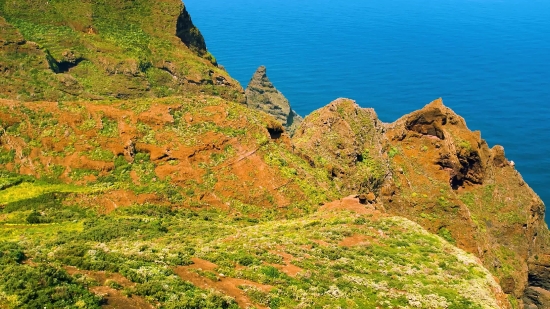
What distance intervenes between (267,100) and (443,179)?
8186 cm

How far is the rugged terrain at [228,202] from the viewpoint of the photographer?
21.7m

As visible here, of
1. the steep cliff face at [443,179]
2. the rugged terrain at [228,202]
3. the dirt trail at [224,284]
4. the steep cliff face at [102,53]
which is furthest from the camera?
the steep cliff face at [102,53]

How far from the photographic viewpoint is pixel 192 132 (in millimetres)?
40906

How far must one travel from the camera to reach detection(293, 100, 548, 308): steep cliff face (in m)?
48.3

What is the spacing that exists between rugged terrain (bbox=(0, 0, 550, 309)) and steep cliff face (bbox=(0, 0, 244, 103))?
34 centimetres

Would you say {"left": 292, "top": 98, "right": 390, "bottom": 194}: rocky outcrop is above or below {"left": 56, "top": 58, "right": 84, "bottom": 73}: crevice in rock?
below

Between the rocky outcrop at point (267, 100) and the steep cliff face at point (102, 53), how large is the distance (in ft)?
147

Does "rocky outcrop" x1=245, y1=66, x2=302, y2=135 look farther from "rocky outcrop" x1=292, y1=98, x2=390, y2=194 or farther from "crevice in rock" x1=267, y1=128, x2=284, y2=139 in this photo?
"crevice in rock" x1=267, y1=128, x2=284, y2=139

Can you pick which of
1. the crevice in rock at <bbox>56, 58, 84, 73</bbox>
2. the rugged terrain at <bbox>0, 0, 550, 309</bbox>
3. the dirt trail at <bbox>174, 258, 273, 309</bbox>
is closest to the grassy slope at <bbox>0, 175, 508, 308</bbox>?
the rugged terrain at <bbox>0, 0, 550, 309</bbox>

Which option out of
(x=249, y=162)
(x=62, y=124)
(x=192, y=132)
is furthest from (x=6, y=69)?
(x=249, y=162)

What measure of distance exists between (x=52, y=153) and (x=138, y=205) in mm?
8157

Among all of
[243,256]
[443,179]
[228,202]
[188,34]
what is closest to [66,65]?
[188,34]

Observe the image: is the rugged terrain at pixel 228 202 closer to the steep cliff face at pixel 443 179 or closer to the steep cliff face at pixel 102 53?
the steep cliff face at pixel 443 179

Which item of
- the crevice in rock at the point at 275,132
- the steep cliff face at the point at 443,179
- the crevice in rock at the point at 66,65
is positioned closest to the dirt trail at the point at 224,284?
the crevice in rock at the point at 275,132
